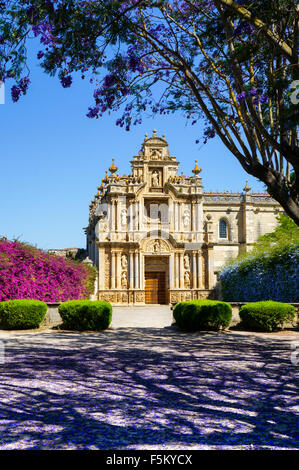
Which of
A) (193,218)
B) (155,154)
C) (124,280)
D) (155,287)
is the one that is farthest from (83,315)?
(155,154)

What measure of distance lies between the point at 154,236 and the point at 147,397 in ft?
86.4

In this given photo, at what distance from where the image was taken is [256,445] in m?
4.10

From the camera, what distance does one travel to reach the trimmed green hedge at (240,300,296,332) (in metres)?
14.5

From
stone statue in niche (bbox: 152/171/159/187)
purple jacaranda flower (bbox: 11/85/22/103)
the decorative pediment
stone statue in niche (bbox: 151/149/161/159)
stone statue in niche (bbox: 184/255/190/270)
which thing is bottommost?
stone statue in niche (bbox: 184/255/190/270)

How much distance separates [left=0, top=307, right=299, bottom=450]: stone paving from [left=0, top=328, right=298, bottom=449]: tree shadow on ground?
13 mm

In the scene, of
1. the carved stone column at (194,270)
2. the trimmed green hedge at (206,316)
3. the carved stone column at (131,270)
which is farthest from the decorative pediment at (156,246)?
the trimmed green hedge at (206,316)

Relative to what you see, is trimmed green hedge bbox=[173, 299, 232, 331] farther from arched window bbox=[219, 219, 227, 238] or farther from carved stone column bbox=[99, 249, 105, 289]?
arched window bbox=[219, 219, 227, 238]

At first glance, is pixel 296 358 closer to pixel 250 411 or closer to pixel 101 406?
pixel 250 411

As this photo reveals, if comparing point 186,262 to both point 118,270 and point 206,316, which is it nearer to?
point 118,270

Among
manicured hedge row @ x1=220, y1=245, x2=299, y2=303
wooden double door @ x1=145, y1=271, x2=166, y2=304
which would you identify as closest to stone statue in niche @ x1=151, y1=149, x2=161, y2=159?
wooden double door @ x1=145, y1=271, x2=166, y2=304

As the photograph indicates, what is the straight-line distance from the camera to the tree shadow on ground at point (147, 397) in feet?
14.1

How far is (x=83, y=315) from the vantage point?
15.1 meters

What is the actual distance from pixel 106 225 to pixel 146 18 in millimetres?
23227

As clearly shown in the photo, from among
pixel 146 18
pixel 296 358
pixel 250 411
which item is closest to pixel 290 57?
pixel 146 18
